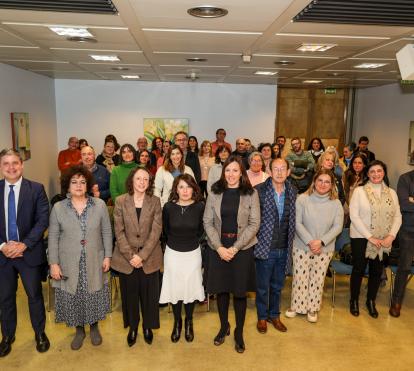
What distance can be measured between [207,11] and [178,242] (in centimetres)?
187

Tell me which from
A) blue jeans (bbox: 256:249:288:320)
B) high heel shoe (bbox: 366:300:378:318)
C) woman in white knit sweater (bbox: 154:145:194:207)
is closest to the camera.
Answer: blue jeans (bbox: 256:249:288:320)

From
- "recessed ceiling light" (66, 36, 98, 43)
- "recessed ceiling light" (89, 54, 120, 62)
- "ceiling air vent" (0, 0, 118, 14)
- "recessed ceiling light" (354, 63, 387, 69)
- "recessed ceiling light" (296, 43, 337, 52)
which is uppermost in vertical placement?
"recessed ceiling light" (354, 63, 387, 69)

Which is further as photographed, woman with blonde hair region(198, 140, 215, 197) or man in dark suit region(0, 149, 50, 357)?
woman with blonde hair region(198, 140, 215, 197)

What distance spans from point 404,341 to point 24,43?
5046 mm

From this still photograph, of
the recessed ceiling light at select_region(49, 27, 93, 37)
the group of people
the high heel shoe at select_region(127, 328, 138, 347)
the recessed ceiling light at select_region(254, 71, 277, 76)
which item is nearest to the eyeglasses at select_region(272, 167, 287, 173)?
the group of people

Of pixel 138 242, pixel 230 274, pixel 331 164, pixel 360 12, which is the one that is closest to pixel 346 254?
pixel 331 164

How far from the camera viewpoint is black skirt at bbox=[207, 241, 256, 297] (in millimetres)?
3277

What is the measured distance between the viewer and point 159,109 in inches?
Result: 353

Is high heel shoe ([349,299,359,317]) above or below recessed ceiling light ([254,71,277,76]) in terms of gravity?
below

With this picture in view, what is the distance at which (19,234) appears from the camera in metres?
3.09

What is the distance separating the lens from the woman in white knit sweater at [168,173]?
462cm

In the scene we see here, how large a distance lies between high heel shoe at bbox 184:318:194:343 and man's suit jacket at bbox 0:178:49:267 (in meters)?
1.43

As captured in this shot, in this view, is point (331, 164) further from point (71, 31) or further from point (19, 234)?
point (19, 234)

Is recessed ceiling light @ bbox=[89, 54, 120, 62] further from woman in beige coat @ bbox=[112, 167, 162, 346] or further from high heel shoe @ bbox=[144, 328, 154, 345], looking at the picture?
high heel shoe @ bbox=[144, 328, 154, 345]
